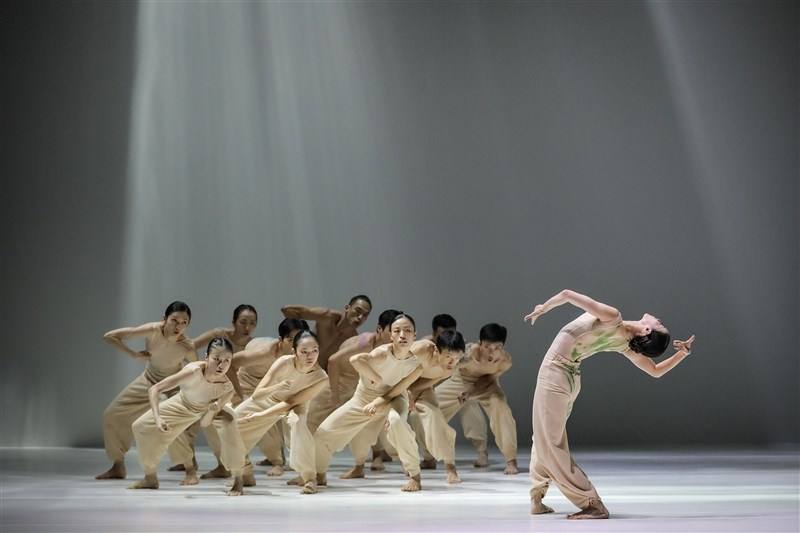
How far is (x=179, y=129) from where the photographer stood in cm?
888

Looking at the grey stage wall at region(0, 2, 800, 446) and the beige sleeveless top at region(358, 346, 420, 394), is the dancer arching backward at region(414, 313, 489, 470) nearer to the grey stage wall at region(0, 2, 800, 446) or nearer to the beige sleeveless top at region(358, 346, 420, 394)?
the beige sleeveless top at region(358, 346, 420, 394)

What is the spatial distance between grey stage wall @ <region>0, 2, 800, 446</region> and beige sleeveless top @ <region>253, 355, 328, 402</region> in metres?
3.37

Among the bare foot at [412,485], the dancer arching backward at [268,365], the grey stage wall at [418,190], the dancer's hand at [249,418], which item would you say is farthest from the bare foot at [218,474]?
the grey stage wall at [418,190]

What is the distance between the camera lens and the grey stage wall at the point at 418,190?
880 centimetres

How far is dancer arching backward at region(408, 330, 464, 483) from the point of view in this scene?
5.50 meters

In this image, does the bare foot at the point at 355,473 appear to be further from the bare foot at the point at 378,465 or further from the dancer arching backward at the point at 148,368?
the dancer arching backward at the point at 148,368

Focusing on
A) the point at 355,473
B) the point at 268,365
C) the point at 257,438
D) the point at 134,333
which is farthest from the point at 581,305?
the point at 134,333

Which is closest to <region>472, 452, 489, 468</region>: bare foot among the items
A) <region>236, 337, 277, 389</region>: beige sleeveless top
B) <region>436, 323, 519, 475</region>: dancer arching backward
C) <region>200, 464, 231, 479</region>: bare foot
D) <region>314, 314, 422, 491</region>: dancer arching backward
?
<region>436, 323, 519, 475</region>: dancer arching backward

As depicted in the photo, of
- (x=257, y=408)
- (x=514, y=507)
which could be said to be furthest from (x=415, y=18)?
(x=514, y=507)

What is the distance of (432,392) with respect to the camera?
5906 millimetres

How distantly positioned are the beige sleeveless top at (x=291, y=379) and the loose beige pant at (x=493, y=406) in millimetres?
1508

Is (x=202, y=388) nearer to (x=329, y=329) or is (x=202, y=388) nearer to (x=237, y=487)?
(x=237, y=487)

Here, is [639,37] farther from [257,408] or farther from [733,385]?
[257,408]

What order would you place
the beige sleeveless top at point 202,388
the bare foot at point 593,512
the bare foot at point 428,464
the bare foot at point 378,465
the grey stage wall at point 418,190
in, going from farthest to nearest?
the grey stage wall at point 418,190 < the bare foot at point 428,464 < the bare foot at point 378,465 < the beige sleeveless top at point 202,388 < the bare foot at point 593,512
